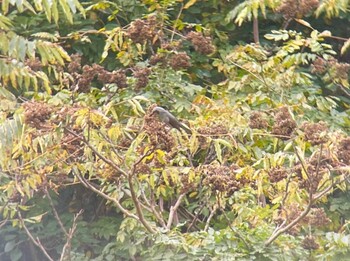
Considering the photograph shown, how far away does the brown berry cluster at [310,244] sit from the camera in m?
3.34

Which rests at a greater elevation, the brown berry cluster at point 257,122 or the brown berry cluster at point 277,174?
the brown berry cluster at point 257,122

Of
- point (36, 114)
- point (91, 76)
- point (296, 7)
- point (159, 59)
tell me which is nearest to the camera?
point (36, 114)

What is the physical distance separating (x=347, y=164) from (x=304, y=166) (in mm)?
163

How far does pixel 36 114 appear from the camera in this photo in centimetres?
295

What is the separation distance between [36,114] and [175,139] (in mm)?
695

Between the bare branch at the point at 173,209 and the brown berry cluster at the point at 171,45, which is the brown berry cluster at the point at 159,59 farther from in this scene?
the bare branch at the point at 173,209

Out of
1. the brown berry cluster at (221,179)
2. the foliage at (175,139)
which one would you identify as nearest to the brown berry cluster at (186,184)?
the foliage at (175,139)

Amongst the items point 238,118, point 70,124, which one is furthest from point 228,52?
point 70,124

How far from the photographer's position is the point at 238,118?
3957mm

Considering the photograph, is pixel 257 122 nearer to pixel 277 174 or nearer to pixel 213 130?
pixel 213 130

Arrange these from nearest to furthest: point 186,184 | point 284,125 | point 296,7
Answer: point 284,125
point 186,184
point 296,7

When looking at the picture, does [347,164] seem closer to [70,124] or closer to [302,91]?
[70,124]

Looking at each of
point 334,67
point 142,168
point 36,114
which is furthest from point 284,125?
point 334,67

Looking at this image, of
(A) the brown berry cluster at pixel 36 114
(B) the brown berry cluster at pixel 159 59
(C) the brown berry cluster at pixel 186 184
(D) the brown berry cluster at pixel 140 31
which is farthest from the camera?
(B) the brown berry cluster at pixel 159 59
